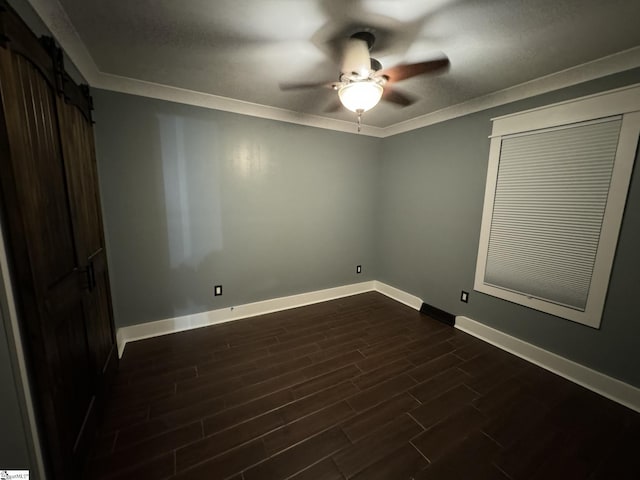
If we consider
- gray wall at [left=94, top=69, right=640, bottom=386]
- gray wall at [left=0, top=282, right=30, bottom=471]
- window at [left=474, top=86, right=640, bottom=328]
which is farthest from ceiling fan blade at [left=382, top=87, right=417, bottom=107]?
gray wall at [left=0, top=282, right=30, bottom=471]

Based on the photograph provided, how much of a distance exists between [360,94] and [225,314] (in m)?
2.62

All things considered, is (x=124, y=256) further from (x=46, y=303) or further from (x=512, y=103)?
(x=512, y=103)

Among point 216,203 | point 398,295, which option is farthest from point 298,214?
point 398,295

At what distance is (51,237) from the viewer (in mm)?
1089

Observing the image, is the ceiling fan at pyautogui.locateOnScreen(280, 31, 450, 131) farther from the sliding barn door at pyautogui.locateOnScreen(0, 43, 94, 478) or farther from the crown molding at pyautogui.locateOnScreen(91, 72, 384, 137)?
the sliding barn door at pyautogui.locateOnScreen(0, 43, 94, 478)

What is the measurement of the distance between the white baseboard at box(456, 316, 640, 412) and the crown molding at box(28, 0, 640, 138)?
2238 mm

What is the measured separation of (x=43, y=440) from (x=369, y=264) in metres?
3.54

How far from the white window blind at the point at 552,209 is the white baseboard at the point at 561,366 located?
1.57 feet

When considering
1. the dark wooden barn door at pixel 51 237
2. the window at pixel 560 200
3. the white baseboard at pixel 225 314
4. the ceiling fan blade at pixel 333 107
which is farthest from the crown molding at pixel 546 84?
the dark wooden barn door at pixel 51 237

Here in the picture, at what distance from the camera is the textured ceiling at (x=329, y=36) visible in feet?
4.31

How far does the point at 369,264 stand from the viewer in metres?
3.94

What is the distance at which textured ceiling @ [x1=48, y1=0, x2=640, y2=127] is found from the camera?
1.31 meters

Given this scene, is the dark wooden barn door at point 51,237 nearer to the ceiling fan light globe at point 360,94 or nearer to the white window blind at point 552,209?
the ceiling fan light globe at point 360,94

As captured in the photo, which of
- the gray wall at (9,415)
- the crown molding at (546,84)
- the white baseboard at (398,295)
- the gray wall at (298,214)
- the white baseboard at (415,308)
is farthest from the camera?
the white baseboard at (398,295)
